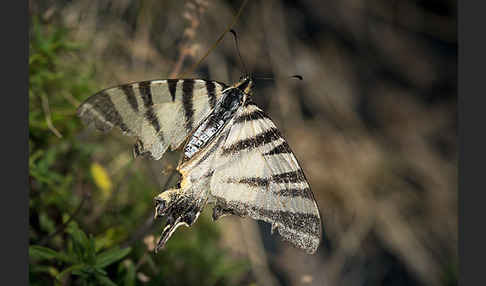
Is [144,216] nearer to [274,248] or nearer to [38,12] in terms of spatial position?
[38,12]

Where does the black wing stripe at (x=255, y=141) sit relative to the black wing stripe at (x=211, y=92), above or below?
below

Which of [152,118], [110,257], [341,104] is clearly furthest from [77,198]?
[341,104]

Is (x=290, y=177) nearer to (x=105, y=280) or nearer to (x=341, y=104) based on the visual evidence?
(x=105, y=280)

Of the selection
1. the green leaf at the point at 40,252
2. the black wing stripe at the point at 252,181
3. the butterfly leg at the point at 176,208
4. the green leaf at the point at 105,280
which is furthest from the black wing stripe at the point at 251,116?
the green leaf at the point at 40,252

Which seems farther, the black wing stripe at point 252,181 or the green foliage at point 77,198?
the green foliage at point 77,198

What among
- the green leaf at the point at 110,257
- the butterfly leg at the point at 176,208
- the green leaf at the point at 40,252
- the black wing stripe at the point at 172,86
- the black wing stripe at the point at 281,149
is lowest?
the green leaf at the point at 110,257

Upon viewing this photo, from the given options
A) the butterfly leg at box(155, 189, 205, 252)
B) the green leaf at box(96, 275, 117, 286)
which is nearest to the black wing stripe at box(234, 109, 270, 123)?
the butterfly leg at box(155, 189, 205, 252)

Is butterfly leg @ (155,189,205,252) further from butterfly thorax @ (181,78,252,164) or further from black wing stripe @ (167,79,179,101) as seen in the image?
black wing stripe @ (167,79,179,101)

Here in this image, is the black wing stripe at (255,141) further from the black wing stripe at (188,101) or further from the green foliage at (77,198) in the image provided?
the green foliage at (77,198)
